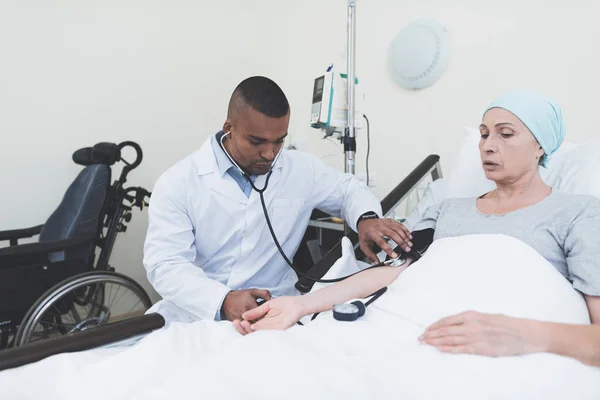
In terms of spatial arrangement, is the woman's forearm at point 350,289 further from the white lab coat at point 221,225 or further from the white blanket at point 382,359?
the white lab coat at point 221,225

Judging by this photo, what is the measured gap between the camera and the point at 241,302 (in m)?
1.11

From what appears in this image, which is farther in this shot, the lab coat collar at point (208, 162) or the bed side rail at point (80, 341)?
the lab coat collar at point (208, 162)

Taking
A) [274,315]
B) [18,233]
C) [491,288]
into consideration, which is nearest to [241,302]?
[274,315]

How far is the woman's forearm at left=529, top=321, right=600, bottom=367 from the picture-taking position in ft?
2.43

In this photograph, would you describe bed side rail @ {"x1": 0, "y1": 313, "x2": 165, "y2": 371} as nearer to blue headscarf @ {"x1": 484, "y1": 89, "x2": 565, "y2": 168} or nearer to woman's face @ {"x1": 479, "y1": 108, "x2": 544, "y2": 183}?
woman's face @ {"x1": 479, "y1": 108, "x2": 544, "y2": 183}

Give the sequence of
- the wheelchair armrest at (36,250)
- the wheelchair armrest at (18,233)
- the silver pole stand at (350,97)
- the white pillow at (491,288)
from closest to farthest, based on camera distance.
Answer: the white pillow at (491,288) → the wheelchair armrest at (36,250) → the silver pole stand at (350,97) → the wheelchair armrest at (18,233)

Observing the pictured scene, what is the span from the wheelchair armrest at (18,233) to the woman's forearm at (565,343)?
7.52 feet

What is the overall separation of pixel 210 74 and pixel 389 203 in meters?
2.01

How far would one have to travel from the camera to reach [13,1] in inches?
87.2

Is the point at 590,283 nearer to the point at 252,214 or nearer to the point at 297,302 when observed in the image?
the point at 297,302

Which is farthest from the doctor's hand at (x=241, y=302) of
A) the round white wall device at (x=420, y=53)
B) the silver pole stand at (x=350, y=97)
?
the round white wall device at (x=420, y=53)

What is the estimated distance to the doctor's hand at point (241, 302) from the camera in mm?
1108

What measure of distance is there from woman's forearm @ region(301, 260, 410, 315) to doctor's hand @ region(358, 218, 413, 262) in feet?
0.19

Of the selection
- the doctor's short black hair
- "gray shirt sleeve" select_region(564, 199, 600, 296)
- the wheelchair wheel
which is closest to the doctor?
the doctor's short black hair
